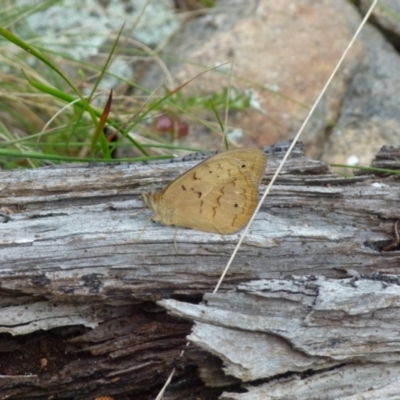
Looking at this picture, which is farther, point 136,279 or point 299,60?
point 299,60

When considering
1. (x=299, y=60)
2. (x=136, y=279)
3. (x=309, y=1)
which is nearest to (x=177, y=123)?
(x=299, y=60)

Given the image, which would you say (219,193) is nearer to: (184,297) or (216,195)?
(216,195)

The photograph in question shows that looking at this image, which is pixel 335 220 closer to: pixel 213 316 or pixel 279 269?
pixel 279 269

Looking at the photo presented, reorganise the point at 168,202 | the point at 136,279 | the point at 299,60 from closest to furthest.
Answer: the point at 136,279 < the point at 168,202 < the point at 299,60

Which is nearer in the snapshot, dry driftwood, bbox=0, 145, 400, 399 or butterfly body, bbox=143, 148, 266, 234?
dry driftwood, bbox=0, 145, 400, 399

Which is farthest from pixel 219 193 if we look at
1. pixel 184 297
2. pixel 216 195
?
pixel 184 297

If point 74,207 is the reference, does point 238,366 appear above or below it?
below
